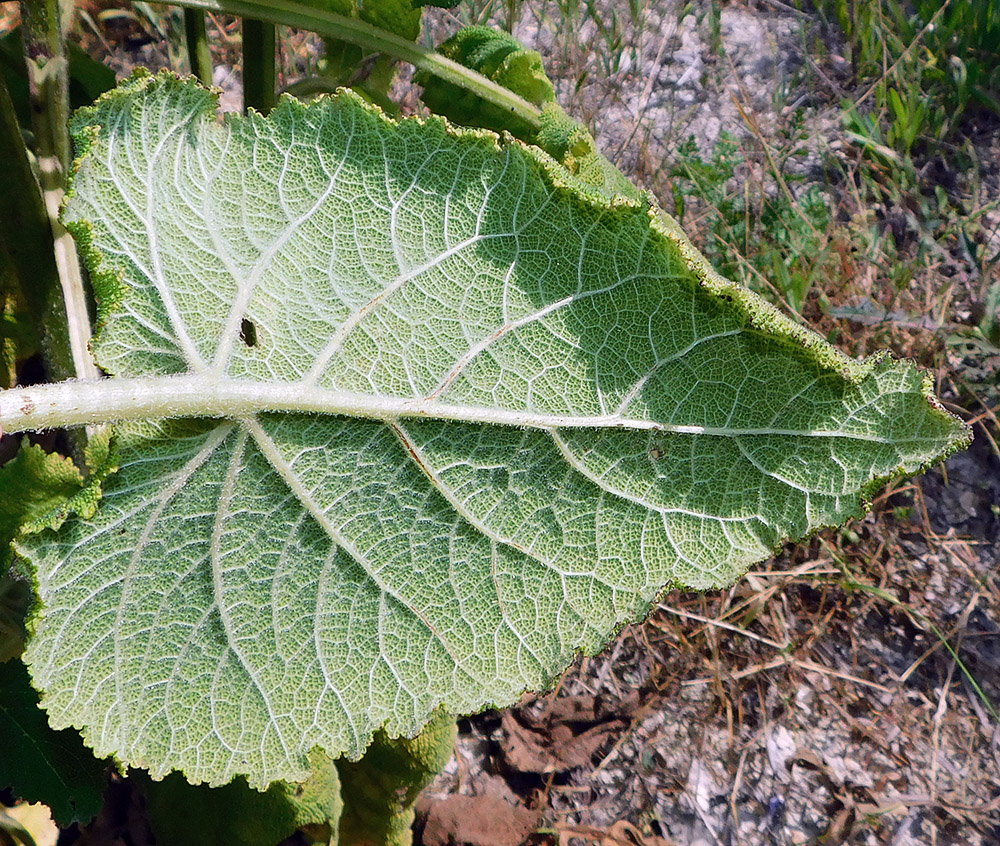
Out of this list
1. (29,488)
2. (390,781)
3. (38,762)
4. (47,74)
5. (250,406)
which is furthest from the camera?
(390,781)

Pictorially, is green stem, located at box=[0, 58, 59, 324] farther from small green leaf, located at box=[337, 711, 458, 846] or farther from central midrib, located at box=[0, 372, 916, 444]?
small green leaf, located at box=[337, 711, 458, 846]

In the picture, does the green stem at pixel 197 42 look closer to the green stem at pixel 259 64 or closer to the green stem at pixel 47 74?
the green stem at pixel 259 64

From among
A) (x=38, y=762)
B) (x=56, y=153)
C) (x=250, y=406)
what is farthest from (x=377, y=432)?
(x=38, y=762)

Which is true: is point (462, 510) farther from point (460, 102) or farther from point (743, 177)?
point (743, 177)

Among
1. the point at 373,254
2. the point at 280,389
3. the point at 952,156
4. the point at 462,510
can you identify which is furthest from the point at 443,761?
the point at 952,156

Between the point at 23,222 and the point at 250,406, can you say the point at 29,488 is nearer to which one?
the point at 250,406

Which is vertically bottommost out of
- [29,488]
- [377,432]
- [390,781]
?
[390,781]

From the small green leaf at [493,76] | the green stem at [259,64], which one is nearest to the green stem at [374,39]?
the small green leaf at [493,76]
